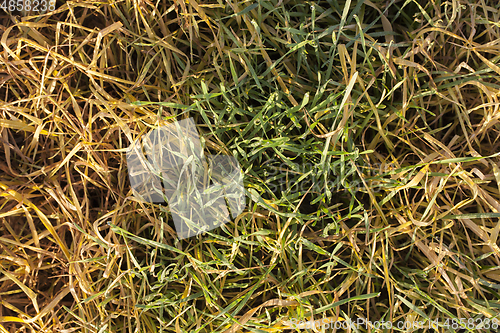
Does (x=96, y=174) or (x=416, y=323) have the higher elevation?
(x=96, y=174)

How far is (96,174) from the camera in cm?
67

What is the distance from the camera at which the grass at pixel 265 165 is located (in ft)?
1.97

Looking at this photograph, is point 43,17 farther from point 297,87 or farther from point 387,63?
point 387,63

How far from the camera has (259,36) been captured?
59 centimetres

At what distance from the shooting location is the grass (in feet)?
1.97

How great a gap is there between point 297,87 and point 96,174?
1.46 feet

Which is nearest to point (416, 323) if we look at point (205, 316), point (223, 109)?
point (205, 316)

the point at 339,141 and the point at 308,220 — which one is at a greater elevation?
the point at 339,141

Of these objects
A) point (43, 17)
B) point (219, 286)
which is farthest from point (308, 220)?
point (43, 17)

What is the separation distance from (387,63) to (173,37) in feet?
1.33

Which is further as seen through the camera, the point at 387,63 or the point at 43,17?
the point at 43,17

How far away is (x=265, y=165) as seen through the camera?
0.63 m

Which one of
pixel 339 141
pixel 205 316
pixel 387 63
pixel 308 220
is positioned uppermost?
pixel 387 63

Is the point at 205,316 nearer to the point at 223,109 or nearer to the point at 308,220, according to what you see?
the point at 308,220
